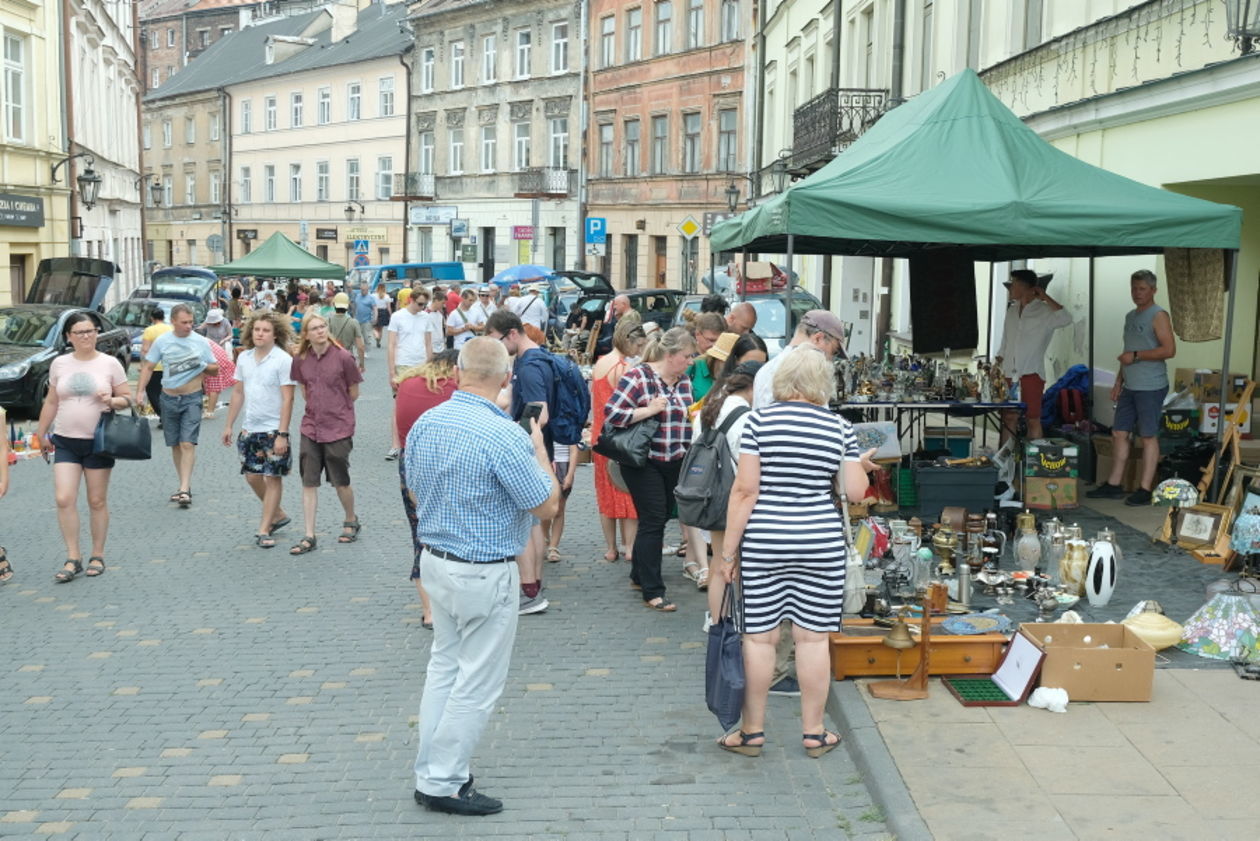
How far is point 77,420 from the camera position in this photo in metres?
8.93

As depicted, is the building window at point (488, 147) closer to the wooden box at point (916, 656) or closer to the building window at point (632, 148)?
the building window at point (632, 148)

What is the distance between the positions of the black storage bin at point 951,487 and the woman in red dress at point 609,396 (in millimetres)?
2028

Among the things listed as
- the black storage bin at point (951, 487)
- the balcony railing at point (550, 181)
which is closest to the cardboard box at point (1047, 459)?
the black storage bin at point (951, 487)

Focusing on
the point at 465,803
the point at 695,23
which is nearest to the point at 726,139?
the point at 695,23

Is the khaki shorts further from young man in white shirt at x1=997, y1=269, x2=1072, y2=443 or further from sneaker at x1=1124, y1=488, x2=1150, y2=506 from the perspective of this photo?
sneaker at x1=1124, y1=488, x2=1150, y2=506

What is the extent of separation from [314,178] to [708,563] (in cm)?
5751

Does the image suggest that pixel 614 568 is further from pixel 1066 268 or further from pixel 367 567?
pixel 1066 268

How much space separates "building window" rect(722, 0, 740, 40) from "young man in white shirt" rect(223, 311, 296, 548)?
33066 millimetres

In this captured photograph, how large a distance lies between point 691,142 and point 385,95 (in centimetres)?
2025

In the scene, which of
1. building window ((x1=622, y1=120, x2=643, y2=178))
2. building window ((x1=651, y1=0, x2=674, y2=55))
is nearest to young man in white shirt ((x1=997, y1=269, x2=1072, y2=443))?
building window ((x1=651, y1=0, x2=674, y2=55))

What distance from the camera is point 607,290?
3444cm

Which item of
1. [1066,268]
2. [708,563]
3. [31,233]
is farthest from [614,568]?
[31,233]

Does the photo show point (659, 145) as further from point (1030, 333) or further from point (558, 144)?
point (1030, 333)

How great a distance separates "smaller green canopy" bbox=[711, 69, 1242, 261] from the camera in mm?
9031
